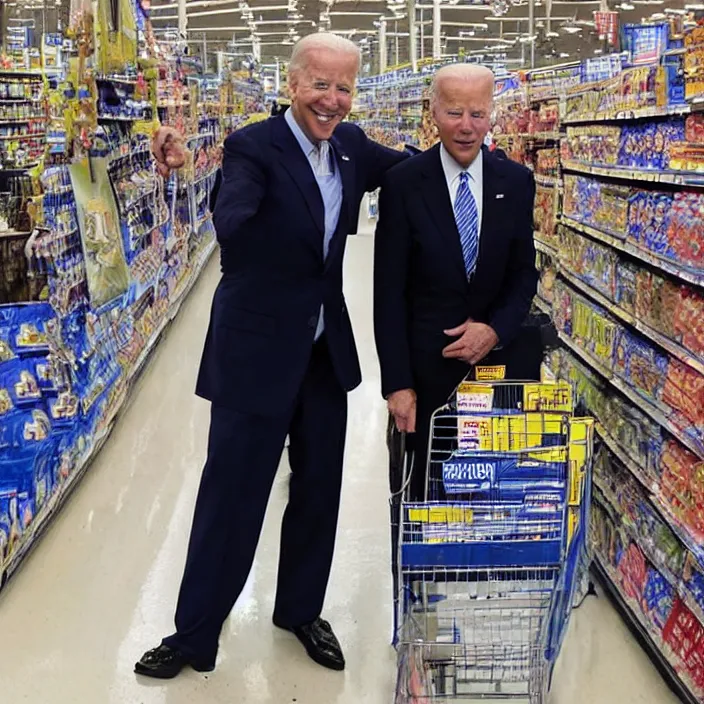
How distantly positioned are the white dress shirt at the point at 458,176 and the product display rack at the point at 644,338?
0.61m

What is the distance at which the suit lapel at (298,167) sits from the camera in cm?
233

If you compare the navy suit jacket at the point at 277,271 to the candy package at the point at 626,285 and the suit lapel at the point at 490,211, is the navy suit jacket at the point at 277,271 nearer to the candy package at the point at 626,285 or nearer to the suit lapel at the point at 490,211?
the suit lapel at the point at 490,211

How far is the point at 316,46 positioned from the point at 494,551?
1327 millimetres

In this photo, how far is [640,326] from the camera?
298cm

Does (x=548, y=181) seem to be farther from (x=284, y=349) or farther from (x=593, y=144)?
(x=284, y=349)

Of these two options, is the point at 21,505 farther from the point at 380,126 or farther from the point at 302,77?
the point at 380,126

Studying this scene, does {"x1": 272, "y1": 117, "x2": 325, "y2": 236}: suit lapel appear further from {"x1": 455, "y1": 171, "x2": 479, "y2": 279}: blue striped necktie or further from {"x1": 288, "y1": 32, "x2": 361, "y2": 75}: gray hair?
{"x1": 455, "y1": 171, "x2": 479, "y2": 279}: blue striped necktie

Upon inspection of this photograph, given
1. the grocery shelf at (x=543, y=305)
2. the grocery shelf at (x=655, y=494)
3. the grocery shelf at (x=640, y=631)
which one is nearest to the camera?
the grocery shelf at (x=655, y=494)

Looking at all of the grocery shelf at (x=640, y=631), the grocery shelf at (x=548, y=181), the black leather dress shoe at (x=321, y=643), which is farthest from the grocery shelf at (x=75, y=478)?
the grocery shelf at (x=548, y=181)

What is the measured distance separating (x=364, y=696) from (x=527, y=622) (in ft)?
2.15

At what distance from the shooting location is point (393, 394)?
2.55m

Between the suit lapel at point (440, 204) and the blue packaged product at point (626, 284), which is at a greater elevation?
the suit lapel at point (440, 204)

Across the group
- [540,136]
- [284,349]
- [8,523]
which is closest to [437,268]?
[284,349]

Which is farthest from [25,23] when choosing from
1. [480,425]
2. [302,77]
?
[480,425]
